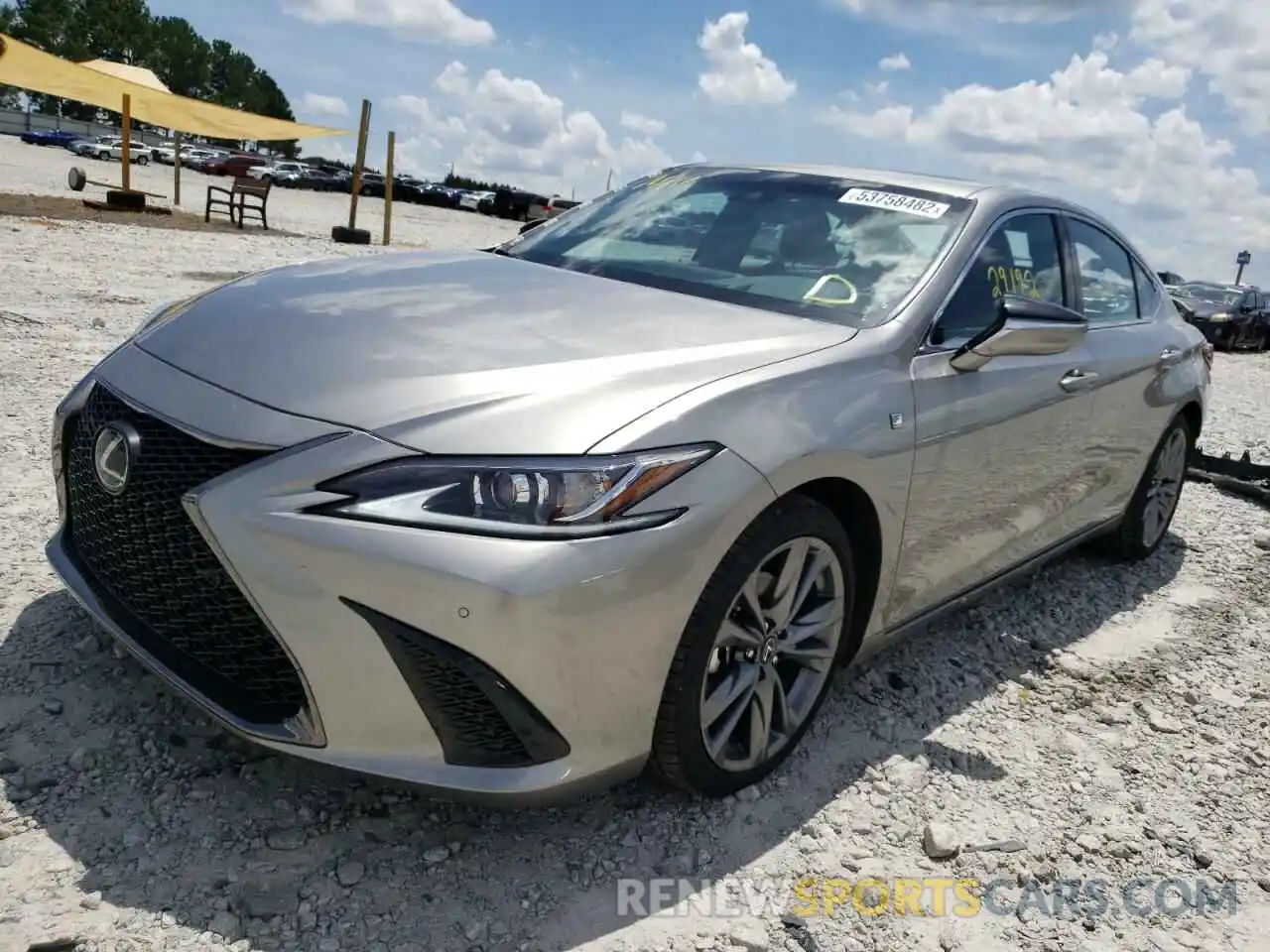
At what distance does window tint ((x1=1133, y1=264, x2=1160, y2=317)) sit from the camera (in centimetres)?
448

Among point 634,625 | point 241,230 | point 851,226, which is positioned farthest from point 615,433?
point 241,230

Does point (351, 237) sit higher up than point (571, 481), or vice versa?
point (571, 481)

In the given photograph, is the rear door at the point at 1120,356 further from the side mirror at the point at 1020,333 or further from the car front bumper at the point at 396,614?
the car front bumper at the point at 396,614

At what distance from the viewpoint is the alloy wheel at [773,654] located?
244 centimetres

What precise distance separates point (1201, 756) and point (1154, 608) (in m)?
1.34

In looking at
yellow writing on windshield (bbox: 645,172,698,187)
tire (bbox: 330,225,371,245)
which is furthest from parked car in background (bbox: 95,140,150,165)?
yellow writing on windshield (bbox: 645,172,698,187)

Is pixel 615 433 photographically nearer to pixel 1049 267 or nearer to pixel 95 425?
pixel 95 425

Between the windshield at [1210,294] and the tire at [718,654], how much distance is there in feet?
74.4

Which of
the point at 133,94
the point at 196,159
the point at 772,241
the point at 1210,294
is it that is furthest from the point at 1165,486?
the point at 196,159

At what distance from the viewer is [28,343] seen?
6.35m

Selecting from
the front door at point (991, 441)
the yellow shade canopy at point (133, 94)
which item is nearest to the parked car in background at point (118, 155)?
the yellow shade canopy at point (133, 94)

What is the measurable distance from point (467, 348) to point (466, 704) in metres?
0.80

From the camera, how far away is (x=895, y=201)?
334 centimetres

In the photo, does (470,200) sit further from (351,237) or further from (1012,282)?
(1012,282)
